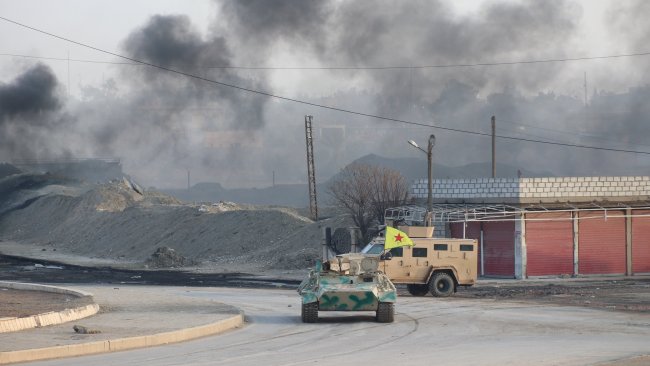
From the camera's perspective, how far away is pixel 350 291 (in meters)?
24.1

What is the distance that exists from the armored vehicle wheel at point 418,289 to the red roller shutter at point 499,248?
1212 cm

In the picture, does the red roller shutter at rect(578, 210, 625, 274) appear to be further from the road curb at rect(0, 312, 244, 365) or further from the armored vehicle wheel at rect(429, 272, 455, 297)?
the road curb at rect(0, 312, 244, 365)

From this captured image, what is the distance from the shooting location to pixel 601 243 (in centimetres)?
4791

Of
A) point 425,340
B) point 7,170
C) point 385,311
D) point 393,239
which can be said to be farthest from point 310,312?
point 7,170

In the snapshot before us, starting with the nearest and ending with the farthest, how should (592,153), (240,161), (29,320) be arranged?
(29,320) < (592,153) < (240,161)

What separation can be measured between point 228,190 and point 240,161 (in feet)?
32.7

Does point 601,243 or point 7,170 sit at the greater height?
point 7,170

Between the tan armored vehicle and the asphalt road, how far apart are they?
13.8ft

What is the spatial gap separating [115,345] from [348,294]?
6608mm

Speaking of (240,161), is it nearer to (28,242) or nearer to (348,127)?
(348,127)

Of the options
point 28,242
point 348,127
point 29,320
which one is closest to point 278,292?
point 29,320

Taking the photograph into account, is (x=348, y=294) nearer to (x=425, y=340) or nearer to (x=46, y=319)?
(x=425, y=340)

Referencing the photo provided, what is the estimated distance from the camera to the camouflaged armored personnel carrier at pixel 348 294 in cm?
2408

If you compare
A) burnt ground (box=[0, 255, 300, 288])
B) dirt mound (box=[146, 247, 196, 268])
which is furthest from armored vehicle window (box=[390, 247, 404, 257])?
dirt mound (box=[146, 247, 196, 268])
